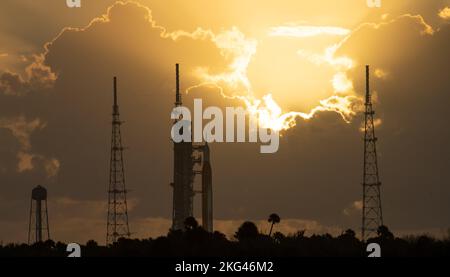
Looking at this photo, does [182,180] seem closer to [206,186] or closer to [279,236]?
[206,186]

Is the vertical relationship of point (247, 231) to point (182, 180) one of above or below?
below

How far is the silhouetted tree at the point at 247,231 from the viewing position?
376ft

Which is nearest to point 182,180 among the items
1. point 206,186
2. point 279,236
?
point 206,186

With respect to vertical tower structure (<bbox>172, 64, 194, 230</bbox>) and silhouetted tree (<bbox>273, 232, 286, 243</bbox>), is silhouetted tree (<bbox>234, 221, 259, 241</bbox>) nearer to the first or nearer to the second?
silhouetted tree (<bbox>273, 232, 286, 243</bbox>)

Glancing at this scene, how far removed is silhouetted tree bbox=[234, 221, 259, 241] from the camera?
114 m

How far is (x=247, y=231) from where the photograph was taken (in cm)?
11644

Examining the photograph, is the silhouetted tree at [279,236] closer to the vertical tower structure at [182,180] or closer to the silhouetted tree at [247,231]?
the silhouetted tree at [247,231]

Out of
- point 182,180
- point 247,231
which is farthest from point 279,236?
point 182,180

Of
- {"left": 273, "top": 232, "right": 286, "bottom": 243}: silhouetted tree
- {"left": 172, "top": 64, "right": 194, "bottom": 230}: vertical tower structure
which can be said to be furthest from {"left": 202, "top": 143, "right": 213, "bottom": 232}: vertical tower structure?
{"left": 273, "top": 232, "right": 286, "bottom": 243}: silhouetted tree

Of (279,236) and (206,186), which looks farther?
(206,186)

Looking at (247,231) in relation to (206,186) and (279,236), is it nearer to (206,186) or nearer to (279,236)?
(279,236)

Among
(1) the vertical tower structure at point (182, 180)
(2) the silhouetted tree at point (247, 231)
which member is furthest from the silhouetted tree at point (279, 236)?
(1) the vertical tower structure at point (182, 180)

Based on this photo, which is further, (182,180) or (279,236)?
(182,180)
